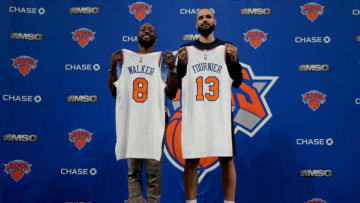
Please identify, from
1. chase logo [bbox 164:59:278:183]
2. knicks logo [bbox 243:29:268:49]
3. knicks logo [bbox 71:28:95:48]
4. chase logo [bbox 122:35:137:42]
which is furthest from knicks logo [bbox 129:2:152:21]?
knicks logo [bbox 243:29:268:49]

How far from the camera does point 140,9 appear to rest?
3.26 meters

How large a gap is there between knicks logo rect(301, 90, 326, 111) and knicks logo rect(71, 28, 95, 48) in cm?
235

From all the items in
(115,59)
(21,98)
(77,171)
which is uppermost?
(115,59)

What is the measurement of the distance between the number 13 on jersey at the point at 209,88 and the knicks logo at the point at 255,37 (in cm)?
119

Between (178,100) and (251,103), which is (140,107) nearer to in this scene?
(178,100)

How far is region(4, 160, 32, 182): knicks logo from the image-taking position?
3.14 m

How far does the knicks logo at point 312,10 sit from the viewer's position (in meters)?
3.20

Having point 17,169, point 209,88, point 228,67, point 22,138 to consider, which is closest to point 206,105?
point 209,88

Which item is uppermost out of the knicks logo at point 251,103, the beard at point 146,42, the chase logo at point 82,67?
the chase logo at point 82,67

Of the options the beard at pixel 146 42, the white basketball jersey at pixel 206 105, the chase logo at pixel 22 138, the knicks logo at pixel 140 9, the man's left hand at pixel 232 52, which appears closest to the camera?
the white basketball jersey at pixel 206 105

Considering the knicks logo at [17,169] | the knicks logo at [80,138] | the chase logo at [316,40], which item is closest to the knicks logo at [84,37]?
the knicks logo at [80,138]

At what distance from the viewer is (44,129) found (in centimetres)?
317

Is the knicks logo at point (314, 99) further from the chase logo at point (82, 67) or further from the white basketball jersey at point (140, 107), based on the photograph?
the chase logo at point (82, 67)

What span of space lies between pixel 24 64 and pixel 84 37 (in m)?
0.71
